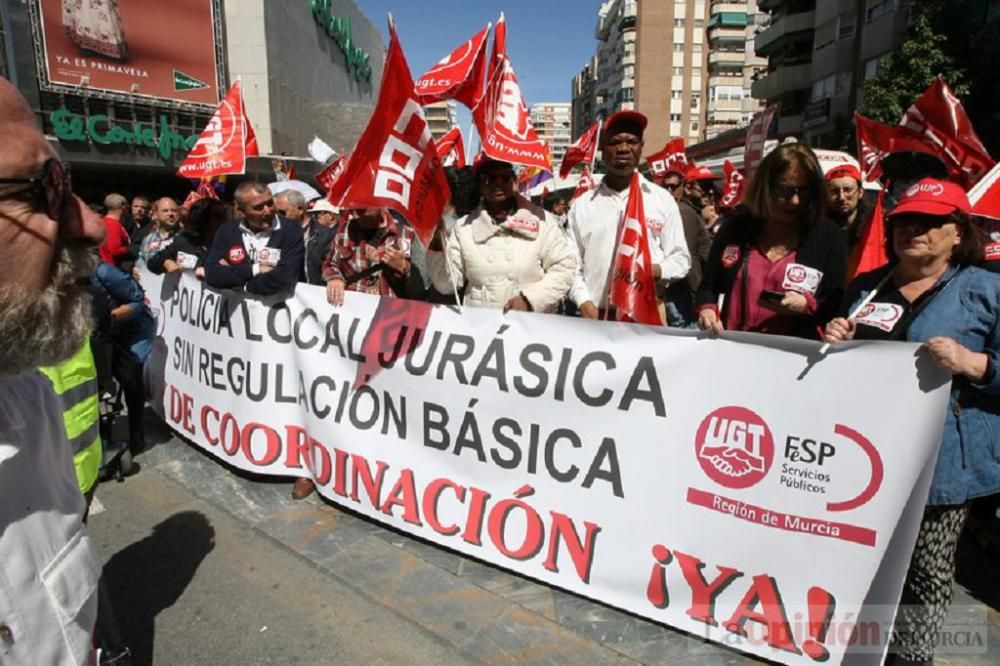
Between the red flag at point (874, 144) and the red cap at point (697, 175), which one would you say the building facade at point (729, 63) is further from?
the red flag at point (874, 144)

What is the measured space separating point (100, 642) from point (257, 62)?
31202mm

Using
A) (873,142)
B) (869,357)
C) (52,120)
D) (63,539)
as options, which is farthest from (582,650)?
(52,120)

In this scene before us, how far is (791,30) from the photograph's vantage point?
37.6 meters

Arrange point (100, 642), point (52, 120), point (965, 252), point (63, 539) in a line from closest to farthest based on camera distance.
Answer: point (63, 539) → point (100, 642) → point (965, 252) → point (52, 120)

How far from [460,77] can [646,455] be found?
2.51 m

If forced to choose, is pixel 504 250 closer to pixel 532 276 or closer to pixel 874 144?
pixel 532 276

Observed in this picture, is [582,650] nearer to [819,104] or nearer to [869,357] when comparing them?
[869,357]

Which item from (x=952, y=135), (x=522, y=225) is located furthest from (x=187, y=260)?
(x=952, y=135)

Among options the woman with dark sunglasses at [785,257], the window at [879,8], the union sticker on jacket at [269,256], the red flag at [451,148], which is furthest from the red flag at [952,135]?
the window at [879,8]

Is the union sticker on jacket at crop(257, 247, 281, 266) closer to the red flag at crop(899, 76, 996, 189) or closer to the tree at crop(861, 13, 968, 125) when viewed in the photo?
the red flag at crop(899, 76, 996, 189)

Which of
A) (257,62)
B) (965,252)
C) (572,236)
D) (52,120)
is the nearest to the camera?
(965,252)

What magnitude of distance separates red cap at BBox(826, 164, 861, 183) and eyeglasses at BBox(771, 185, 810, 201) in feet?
5.68

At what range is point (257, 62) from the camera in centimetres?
2838

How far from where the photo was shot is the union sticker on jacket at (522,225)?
3490mm
